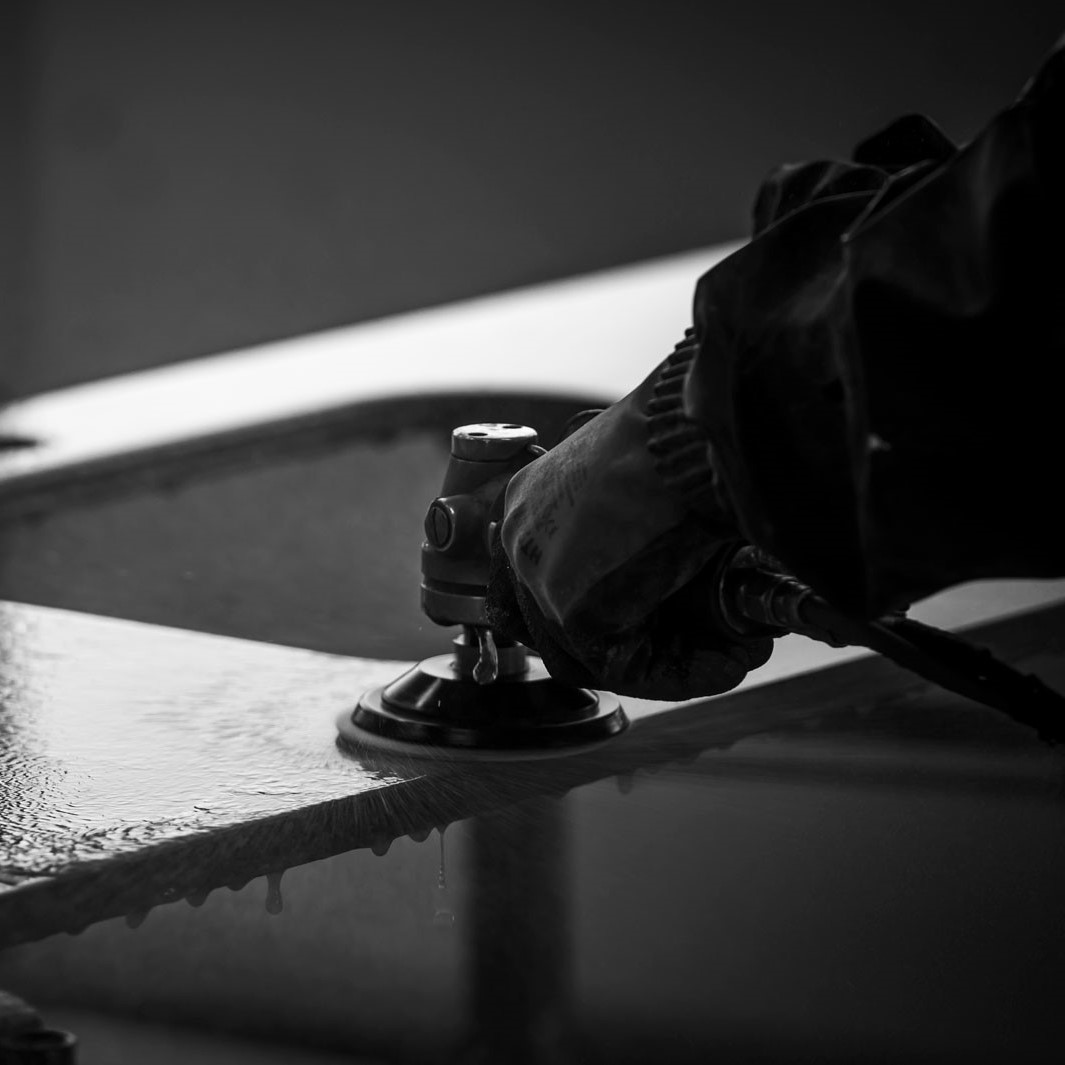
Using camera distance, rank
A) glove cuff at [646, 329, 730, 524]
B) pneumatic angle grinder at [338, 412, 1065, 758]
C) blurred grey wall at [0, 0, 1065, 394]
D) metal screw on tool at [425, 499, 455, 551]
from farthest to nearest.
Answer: blurred grey wall at [0, 0, 1065, 394] < metal screw on tool at [425, 499, 455, 551] < pneumatic angle grinder at [338, 412, 1065, 758] < glove cuff at [646, 329, 730, 524]

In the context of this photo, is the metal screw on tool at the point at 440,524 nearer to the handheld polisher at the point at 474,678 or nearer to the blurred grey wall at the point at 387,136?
the handheld polisher at the point at 474,678

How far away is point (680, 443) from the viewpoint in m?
0.81

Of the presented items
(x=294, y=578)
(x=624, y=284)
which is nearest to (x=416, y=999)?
(x=294, y=578)

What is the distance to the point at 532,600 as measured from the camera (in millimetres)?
924

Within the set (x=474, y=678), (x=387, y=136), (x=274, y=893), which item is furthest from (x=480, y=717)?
(x=387, y=136)

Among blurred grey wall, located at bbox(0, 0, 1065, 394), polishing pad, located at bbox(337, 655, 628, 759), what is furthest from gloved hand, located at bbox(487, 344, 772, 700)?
blurred grey wall, located at bbox(0, 0, 1065, 394)

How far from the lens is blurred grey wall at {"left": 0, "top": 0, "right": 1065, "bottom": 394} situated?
458cm

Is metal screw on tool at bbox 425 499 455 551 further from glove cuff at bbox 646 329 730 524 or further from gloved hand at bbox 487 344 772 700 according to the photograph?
glove cuff at bbox 646 329 730 524

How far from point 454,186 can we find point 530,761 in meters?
4.23

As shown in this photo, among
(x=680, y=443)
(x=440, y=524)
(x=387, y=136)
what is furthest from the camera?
(x=387, y=136)

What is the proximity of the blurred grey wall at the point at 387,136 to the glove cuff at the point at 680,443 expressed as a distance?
391cm

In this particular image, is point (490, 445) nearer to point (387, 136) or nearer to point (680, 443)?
point (680, 443)

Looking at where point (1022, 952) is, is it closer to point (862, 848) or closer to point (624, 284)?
point (862, 848)

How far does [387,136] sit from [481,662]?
4.22 meters
